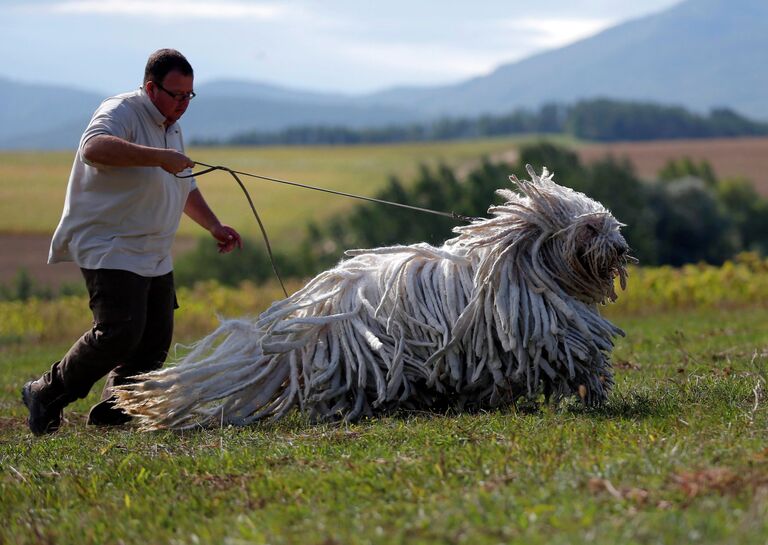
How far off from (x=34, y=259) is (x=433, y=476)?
40.9 metres

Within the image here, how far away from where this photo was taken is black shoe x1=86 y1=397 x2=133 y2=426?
713 centimetres

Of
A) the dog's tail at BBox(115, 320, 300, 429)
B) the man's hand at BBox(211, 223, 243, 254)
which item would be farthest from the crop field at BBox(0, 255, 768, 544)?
the man's hand at BBox(211, 223, 243, 254)

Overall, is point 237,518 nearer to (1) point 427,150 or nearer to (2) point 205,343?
(2) point 205,343

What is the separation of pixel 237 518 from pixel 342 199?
58.9 metres

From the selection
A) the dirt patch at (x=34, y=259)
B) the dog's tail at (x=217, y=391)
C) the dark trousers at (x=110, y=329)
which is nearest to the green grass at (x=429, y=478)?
the dog's tail at (x=217, y=391)

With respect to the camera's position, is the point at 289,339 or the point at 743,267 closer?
the point at 289,339

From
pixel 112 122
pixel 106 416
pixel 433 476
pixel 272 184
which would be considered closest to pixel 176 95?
pixel 112 122

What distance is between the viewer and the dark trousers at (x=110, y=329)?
6.68 metres

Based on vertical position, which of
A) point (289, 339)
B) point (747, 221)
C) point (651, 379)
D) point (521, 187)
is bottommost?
Answer: point (747, 221)

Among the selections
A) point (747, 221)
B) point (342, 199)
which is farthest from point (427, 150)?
point (747, 221)

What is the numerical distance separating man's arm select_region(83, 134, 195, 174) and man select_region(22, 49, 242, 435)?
135mm

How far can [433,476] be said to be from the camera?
14.6 ft

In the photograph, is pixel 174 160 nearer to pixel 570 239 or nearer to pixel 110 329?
pixel 110 329

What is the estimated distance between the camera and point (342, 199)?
6281 centimetres
